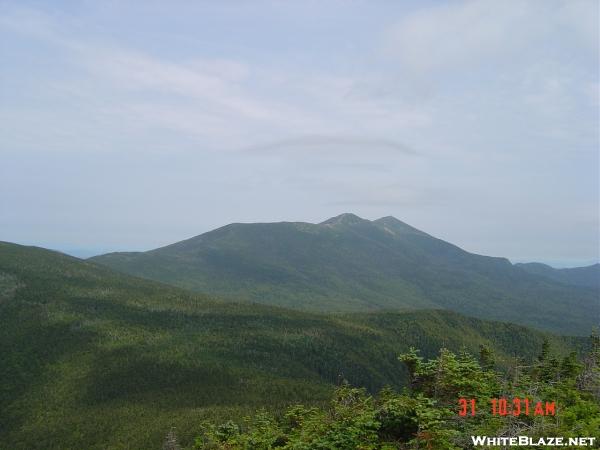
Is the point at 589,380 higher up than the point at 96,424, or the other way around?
the point at 589,380

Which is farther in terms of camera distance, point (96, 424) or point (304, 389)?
point (304, 389)

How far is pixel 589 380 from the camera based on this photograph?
22734 mm

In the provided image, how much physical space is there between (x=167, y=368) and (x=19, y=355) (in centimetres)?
7149

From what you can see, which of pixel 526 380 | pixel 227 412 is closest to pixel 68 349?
pixel 227 412

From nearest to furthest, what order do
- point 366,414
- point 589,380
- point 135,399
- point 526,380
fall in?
point 366,414
point 589,380
point 526,380
point 135,399

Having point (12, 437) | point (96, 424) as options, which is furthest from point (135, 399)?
point (12, 437)

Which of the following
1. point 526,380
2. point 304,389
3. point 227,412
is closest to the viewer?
point 526,380

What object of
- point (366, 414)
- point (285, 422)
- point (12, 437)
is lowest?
point (12, 437)

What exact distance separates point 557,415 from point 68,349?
223 meters

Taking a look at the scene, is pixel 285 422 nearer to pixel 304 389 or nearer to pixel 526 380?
pixel 526 380
